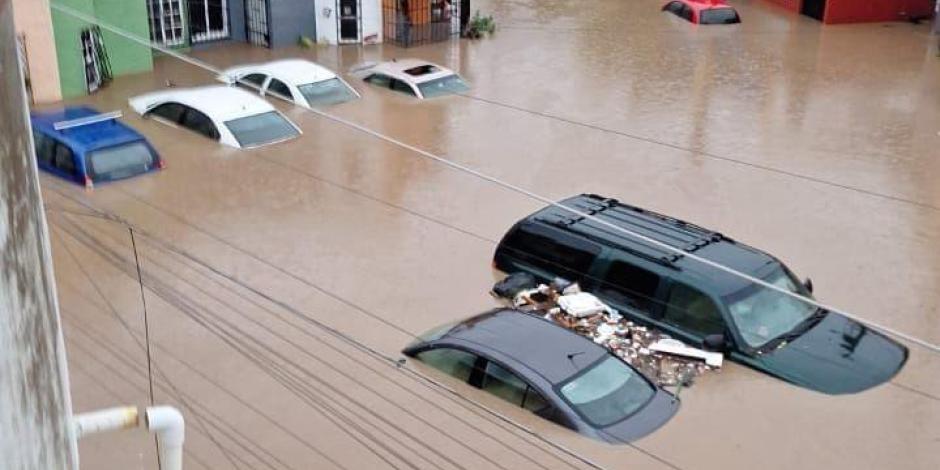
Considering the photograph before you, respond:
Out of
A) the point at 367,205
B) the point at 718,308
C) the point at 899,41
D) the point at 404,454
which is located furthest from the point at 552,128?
the point at 899,41

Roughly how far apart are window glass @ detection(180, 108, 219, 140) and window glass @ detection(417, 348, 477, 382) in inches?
313

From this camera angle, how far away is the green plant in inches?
1001

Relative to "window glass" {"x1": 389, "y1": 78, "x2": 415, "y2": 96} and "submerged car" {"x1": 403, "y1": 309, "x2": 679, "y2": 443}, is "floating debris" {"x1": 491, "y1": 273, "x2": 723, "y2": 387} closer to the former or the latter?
"submerged car" {"x1": 403, "y1": 309, "x2": 679, "y2": 443}

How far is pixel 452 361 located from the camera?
10.0 metres

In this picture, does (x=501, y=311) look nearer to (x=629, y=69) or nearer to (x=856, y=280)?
(x=856, y=280)

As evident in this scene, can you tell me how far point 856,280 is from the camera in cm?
1279

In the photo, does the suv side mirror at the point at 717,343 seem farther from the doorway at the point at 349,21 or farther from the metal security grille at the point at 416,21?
the doorway at the point at 349,21

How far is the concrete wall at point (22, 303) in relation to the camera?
277 cm

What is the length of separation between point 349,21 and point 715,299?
15.7m

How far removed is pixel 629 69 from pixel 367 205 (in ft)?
34.1

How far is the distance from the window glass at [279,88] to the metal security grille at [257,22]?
198 inches

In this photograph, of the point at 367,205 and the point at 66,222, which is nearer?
the point at 66,222

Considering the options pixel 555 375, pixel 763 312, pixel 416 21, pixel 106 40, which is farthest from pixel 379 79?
pixel 555 375

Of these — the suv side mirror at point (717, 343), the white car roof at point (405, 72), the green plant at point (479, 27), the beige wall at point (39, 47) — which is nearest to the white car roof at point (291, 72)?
the white car roof at point (405, 72)
